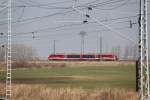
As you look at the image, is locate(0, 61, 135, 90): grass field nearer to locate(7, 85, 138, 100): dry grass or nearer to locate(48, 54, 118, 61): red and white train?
locate(7, 85, 138, 100): dry grass

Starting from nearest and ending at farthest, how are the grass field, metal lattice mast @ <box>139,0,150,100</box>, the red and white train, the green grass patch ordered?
metal lattice mast @ <box>139,0,150,100</box>
the grass field
the green grass patch
the red and white train

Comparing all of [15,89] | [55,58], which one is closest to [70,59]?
[55,58]

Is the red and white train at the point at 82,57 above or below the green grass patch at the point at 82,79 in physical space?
above

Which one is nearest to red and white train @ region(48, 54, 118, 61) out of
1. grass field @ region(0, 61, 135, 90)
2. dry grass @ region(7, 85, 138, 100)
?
grass field @ region(0, 61, 135, 90)

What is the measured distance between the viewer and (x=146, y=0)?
21141 millimetres

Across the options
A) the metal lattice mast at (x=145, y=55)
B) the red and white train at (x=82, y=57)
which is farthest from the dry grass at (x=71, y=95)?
the red and white train at (x=82, y=57)

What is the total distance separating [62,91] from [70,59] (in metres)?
104

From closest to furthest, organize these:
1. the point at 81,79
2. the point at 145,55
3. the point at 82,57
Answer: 1. the point at 145,55
2. the point at 81,79
3. the point at 82,57

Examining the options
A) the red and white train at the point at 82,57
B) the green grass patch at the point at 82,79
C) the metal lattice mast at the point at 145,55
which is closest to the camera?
the metal lattice mast at the point at 145,55

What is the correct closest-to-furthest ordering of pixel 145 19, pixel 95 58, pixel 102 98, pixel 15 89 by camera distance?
pixel 145 19 → pixel 102 98 → pixel 15 89 → pixel 95 58

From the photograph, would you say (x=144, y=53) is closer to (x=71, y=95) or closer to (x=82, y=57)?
(x=71, y=95)

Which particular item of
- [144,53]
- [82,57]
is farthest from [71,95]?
[82,57]

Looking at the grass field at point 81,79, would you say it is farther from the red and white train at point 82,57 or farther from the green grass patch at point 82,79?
the red and white train at point 82,57

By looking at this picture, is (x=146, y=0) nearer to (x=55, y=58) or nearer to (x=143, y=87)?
(x=143, y=87)
